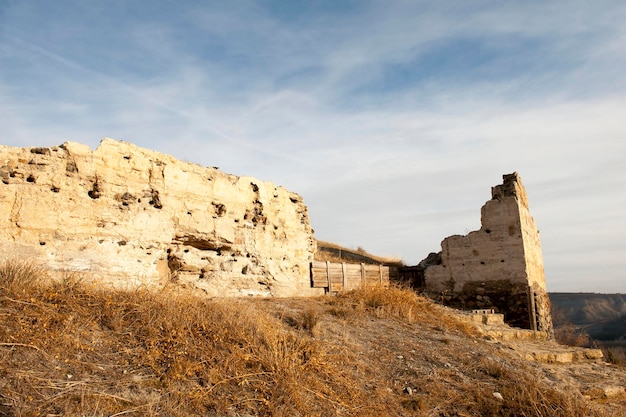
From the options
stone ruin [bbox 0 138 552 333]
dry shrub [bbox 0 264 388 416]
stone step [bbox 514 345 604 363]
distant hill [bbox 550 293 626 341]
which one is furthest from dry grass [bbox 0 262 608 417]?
distant hill [bbox 550 293 626 341]

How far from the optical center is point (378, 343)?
23.2ft

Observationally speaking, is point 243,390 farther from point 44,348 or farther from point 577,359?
point 577,359

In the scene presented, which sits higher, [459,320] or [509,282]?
[509,282]

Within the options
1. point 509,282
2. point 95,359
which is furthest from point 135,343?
point 509,282

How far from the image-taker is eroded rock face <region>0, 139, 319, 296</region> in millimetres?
7047

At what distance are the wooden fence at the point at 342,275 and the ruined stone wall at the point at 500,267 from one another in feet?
6.88

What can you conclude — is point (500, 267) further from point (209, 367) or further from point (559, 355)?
point (209, 367)

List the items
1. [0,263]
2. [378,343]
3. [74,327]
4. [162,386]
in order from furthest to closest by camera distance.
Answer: [378,343]
[0,263]
[74,327]
[162,386]

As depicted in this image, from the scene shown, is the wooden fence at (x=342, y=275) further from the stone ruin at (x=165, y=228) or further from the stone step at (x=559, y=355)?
→ the stone step at (x=559, y=355)

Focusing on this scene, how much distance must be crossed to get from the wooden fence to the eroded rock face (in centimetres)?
63

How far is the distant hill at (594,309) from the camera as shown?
168 feet

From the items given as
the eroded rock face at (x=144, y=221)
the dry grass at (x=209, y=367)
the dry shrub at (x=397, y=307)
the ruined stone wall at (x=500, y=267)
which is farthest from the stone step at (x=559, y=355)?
the eroded rock face at (x=144, y=221)

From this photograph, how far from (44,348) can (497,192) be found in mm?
12997

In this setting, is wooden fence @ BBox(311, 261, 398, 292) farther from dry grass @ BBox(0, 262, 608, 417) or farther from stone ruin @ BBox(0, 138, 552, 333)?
dry grass @ BBox(0, 262, 608, 417)
